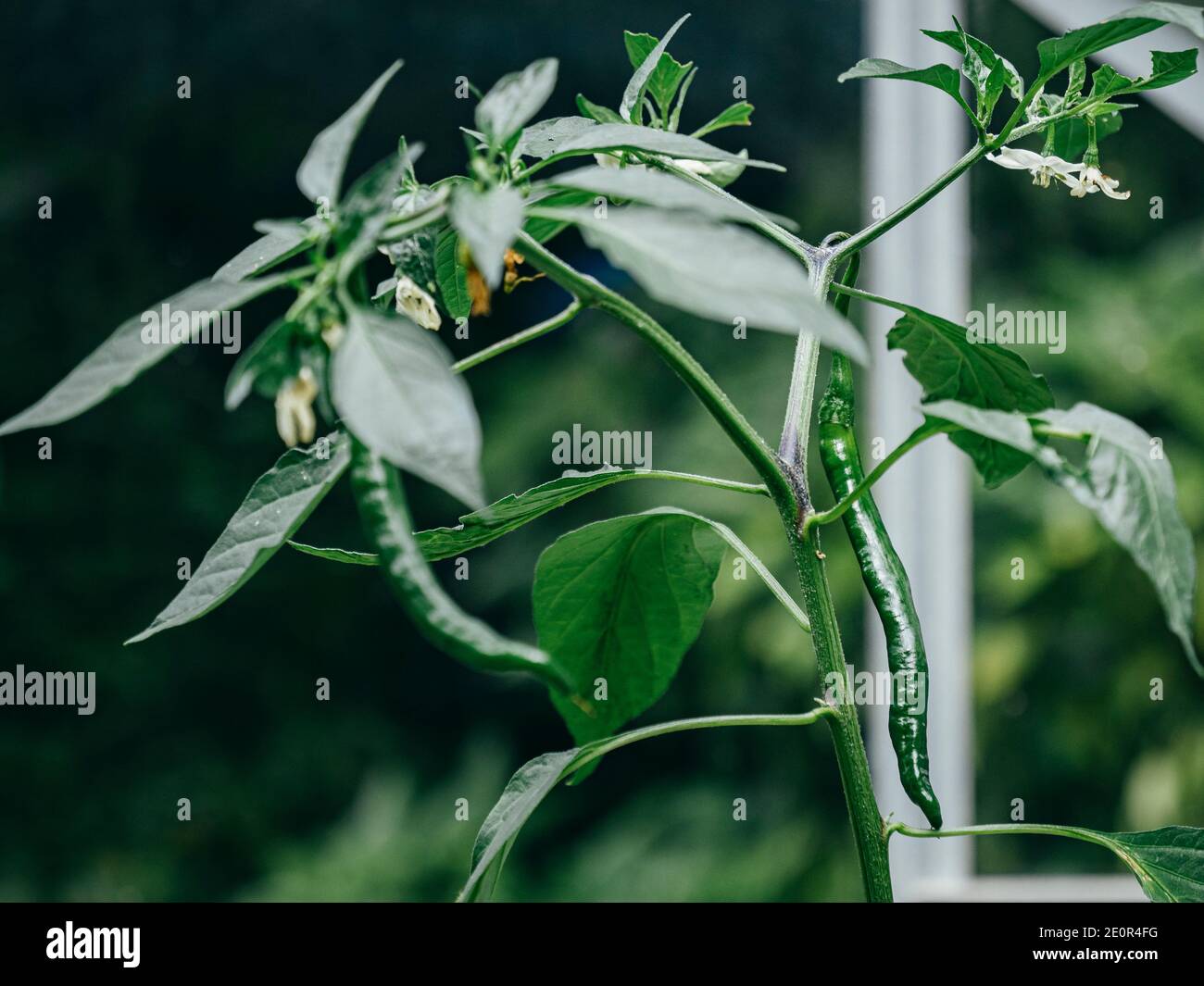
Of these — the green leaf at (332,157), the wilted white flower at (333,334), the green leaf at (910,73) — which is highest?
the green leaf at (910,73)

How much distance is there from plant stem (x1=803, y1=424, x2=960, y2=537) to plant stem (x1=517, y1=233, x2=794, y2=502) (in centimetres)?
1

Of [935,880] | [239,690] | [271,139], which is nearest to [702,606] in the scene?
[935,880]

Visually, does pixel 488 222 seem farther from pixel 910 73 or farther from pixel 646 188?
pixel 910 73

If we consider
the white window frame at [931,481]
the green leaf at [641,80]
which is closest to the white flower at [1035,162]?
the green leaf at [641,80]

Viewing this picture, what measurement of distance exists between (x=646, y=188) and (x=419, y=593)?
104mm

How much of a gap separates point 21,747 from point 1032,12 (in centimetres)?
196

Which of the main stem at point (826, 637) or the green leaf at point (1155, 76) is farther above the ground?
the green leaf at point (1155, 76)

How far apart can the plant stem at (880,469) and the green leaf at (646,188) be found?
8 cm

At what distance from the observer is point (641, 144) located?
294 millimetres

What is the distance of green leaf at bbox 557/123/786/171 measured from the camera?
0.29 metres

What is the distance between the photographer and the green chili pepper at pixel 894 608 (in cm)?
35

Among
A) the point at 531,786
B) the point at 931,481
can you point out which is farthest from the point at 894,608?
the point at 931,481

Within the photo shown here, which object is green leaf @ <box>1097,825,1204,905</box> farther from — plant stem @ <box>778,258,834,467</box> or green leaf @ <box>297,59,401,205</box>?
green leaf @ <box>297,59,401,205</box>

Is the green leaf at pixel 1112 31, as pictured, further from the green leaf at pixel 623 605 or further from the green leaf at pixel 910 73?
the green leaf at pixel 623 605
